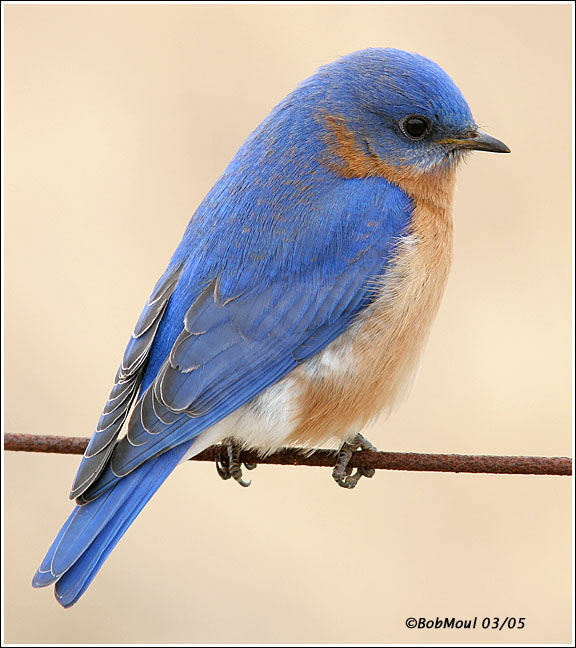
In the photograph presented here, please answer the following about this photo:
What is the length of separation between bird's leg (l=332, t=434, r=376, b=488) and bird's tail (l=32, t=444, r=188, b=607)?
2.57ft

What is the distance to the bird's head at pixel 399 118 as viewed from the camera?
4.25 metres

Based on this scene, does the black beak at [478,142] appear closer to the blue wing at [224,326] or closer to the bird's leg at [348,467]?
the blue wing at [224,326]

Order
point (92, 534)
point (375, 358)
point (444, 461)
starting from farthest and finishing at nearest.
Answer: point (375, 358) < point (92, 534) < point (444, 461)

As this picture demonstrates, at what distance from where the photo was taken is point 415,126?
4309 millimetres

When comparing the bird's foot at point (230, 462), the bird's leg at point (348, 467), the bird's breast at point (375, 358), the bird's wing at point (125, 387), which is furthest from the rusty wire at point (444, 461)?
the bird's foot at point (230, 462)

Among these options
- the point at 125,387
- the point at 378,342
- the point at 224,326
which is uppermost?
the point at 224,326

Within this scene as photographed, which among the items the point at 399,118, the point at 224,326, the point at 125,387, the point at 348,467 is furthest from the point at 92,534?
the point at 399,118

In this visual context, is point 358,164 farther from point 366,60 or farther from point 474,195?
point 474,195

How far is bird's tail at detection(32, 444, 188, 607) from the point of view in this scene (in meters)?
3.47

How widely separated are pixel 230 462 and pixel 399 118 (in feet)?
4.95

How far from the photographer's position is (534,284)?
643cm

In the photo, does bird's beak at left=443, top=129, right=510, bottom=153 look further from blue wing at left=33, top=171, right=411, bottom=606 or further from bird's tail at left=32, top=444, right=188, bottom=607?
bird's tail at left=32, top=444, right=188, bottom=607

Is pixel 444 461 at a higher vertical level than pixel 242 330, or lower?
lower

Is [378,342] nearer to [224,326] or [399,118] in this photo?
[224,326]
